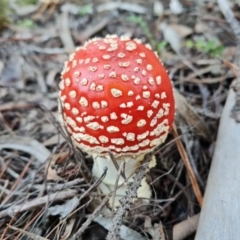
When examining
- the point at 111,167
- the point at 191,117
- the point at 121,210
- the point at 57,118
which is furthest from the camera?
the point at 57,118

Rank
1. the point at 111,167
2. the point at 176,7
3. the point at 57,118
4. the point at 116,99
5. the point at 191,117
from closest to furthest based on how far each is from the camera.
A: 1. the point at 116,99
2. the point at 111,167
3. the point at 191,117
4. the point at 57,118
5. the point at 176,7

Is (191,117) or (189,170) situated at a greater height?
(191,117)

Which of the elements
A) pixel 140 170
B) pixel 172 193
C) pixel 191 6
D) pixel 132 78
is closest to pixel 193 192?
pixel 172 193

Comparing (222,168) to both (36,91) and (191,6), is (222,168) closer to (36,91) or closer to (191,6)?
(36,91)

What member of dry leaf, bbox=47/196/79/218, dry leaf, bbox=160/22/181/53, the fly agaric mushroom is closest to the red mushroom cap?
the fly agaric mushroom

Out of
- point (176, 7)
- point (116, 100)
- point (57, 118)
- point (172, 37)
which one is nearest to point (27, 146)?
point (57, 118)

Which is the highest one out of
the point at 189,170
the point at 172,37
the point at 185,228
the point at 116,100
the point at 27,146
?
the point at 116,100

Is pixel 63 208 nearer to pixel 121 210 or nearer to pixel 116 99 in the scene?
pixel 121 210
